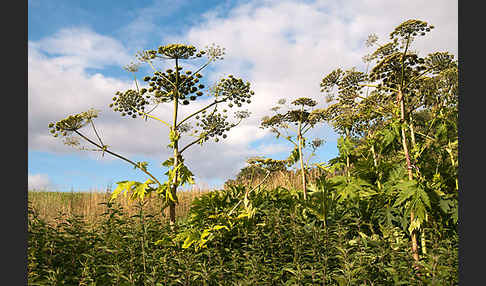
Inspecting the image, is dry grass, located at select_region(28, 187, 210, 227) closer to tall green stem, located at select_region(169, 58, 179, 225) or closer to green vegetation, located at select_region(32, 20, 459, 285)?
tall green stem, located at select_region(169, 58, 179, 225)

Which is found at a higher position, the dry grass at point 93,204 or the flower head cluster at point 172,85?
the flower head cluster at point 172,85

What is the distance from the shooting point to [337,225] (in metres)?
4.17

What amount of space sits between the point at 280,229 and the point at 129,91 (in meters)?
3.54

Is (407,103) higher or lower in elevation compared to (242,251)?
higher

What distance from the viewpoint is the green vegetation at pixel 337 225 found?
3234 mm

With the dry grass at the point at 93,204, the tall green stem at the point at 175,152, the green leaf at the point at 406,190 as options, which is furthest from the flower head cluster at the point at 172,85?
the dry grass at the point at 93,204

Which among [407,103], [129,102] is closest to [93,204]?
[129,102]

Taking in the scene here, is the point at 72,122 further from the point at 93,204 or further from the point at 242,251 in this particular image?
the point at 93,204

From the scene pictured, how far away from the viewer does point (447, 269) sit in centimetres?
288

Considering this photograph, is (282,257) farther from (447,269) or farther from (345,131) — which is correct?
(345,131)

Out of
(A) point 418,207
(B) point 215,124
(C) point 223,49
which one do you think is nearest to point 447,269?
(A) point 418,207

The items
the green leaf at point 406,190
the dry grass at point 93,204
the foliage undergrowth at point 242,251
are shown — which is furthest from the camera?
the dry grass at point 93,204

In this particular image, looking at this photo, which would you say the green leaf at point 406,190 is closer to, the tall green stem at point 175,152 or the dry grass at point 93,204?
the tall green stem at point 175,152

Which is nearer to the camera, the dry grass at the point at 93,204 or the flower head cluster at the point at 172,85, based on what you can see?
the flower head cluster at the point at 172,85
